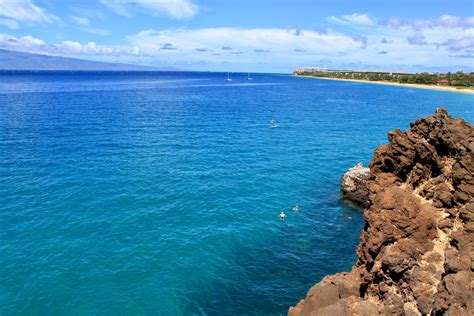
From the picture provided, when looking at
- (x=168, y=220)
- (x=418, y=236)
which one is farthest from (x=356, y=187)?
(x=418, y=236)

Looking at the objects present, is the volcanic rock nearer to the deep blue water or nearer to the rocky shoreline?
the deep blue water

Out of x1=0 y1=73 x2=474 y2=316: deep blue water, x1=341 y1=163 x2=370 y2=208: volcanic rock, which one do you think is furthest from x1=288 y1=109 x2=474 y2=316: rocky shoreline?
x1=341 y1=163 x2=370 y2=208: volcanic rock

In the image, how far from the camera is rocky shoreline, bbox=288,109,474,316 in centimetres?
1756

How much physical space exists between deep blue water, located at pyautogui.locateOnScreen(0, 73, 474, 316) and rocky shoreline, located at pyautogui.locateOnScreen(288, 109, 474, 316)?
9388mm

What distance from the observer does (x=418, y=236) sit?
63.3ft

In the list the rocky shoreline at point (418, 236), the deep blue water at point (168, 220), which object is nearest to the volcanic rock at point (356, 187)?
the deep blue water at point (168, 220)

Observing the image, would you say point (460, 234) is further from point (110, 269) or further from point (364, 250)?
point (110, 269)

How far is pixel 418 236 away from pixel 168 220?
29369 millimetres

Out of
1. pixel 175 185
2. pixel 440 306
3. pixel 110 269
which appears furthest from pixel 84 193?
pixel 440 306

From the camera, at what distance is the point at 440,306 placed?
54.6 ft

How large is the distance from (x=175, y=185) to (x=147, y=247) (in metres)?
16.7

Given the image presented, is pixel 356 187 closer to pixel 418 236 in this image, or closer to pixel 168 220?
pixel 168 220

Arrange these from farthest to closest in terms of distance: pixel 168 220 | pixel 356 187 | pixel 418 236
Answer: pixel 356 187
pixel 168 220
pixel 418 236

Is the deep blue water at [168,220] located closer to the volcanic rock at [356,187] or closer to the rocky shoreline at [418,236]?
the volcanic rock at [356,187]
